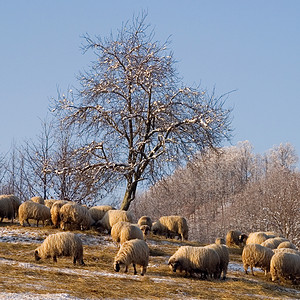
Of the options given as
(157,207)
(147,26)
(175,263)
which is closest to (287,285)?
(175,263)

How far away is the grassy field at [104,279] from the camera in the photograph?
11.3 metres

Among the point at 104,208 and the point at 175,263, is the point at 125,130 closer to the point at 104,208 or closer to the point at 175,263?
the point at 104,208

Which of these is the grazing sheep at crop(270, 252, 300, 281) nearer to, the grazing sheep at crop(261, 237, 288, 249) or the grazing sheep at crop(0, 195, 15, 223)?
the grazing sheep at crop(261, 237, 288, 249)

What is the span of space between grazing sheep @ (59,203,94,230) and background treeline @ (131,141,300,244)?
6459mm

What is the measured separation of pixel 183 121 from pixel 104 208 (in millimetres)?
5591

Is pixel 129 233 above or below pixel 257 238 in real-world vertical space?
below

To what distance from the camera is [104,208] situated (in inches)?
942

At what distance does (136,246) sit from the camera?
595 inches

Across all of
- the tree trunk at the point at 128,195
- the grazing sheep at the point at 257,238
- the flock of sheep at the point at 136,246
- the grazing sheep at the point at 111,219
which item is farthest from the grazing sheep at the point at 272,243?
the tree trunk at the point at 128,195

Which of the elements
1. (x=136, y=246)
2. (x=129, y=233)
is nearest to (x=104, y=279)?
(x=136, y=246)

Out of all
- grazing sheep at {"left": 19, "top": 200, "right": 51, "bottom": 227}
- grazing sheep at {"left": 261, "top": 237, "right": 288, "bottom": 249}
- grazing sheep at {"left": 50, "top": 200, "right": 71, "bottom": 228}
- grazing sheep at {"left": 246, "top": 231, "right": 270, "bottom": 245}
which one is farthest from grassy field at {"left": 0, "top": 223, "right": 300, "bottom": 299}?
grazing sheep at {"left": 246, "top": 231, "right": 270, "bottom": 245}

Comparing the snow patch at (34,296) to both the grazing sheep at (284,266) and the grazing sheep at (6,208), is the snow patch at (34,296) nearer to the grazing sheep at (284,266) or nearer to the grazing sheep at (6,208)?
the grazing sheep at (284,266)

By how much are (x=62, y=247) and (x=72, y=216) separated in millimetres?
5918

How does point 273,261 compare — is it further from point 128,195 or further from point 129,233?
point 128,195
